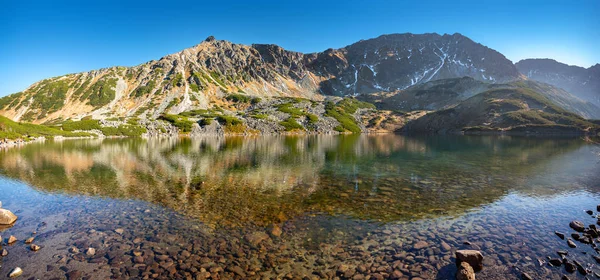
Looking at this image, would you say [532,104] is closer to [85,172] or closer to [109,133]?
[85,172]

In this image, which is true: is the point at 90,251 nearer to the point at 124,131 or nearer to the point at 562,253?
the point at 562,253

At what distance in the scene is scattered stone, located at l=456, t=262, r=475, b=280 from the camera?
11.0m

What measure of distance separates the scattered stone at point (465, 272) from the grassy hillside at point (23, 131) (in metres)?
118

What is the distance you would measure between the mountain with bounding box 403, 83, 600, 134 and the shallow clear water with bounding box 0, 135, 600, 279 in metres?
152

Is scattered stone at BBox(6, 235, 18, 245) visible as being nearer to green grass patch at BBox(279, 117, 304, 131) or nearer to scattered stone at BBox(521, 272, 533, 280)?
scattered stone at BBox(521, 272, 533, 280)

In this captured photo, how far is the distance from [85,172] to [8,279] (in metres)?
29.2

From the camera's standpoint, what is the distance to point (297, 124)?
176m

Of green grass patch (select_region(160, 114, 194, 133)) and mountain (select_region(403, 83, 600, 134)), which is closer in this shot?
green grass patch (select_region(160, 114, 194, 133))

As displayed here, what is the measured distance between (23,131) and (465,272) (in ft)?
464

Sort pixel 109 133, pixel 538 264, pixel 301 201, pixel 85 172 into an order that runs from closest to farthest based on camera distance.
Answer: pixel 538 264
pixel 301 201
pixel 85 172
pixel 109 133

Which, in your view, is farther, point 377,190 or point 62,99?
point 62,99

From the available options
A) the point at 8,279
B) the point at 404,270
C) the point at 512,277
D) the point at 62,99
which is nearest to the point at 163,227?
the point at 8,279

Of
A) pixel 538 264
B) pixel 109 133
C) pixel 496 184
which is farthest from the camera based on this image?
pixel 109 133

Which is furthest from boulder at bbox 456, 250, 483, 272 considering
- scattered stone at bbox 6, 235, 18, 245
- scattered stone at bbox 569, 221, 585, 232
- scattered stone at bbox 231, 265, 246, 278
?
scattered stone at bbox 6, 235, 18, 245
